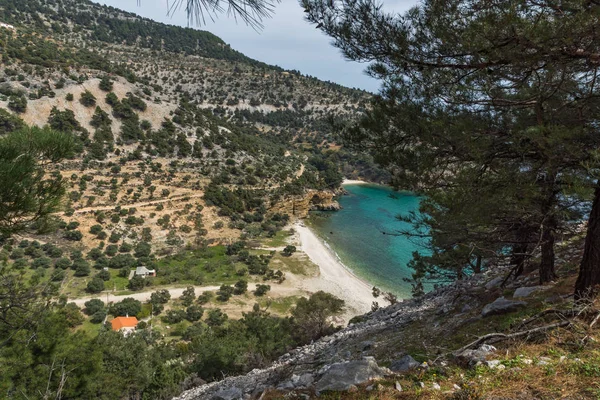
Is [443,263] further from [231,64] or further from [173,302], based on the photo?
[231,64]

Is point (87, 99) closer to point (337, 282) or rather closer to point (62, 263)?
point (62, 263)

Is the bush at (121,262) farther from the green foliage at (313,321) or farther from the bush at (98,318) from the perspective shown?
the green foliage at (313,321)

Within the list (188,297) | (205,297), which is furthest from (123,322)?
(205,297)

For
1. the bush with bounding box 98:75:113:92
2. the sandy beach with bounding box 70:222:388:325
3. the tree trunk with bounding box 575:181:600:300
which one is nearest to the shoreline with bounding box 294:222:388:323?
the sandy beach with bounding box 70:222:388:325

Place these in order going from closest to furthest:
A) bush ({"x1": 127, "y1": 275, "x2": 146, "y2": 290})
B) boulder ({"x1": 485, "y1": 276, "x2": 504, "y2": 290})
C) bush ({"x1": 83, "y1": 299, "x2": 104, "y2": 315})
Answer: boulder ({"x1": 485, "y1": 276, "x2": 504, "y2": 290})
bush ({"x1": 83, "y1": 299, "x2": 104, "y2": 315})
bush ({"x1": 127, "y1": 275, "x2": 146, "y2": 290})

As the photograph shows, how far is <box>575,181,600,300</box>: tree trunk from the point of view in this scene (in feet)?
12.8

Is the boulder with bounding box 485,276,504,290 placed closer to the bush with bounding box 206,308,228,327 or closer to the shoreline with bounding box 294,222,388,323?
the shoreline with bounding box 294,222,388,323

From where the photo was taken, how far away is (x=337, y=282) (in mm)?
25719

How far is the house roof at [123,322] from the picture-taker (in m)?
16.7

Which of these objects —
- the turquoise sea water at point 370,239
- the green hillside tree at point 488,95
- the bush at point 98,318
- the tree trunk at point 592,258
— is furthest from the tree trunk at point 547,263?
the bush at point 98,318

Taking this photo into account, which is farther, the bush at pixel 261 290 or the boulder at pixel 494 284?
the bush at pixel 261 290

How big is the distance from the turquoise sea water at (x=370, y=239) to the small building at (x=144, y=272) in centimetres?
Result: 1723

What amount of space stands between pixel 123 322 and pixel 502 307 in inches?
716

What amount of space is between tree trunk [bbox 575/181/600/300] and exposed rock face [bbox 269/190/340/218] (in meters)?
38.2
